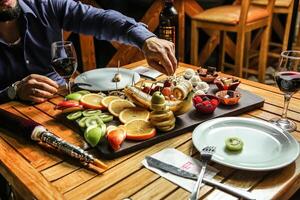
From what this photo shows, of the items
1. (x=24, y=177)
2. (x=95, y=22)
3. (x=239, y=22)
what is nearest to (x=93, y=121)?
(x=24, y=177)

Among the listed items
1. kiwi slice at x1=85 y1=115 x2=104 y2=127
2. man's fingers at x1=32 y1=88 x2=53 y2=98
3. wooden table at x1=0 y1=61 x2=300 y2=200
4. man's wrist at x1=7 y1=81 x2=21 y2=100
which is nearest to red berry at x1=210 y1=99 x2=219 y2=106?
wooden table at x1=0 y1=61 x2=300 y2=200

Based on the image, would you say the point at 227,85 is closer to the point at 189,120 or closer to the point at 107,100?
the point at 189,120

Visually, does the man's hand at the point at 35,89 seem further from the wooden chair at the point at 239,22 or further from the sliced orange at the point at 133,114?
the wooden chair at the point at 239,22

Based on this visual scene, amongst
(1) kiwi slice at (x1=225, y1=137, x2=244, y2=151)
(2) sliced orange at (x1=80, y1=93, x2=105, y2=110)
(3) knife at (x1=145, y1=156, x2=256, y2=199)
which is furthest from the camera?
(2) sliced orange at (x1=80, y1=93, x2=105, y2=110)

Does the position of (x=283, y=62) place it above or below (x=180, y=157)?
above

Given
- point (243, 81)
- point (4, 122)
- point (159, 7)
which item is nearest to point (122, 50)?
point (159, 7)

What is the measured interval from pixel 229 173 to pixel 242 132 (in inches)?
7.3

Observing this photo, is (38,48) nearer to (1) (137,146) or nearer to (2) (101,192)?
(1) (137,146)

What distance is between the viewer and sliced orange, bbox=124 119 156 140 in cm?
86

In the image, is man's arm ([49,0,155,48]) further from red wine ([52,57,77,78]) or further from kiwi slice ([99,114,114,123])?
kiwi slice ([99,114,114,123])

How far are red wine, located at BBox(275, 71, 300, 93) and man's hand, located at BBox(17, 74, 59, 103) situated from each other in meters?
0.78

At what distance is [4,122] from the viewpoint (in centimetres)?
95

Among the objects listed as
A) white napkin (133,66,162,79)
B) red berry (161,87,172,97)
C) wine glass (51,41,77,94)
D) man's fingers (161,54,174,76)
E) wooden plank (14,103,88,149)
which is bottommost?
wooden plank (14,103,88,149)

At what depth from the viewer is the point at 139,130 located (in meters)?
0.89
